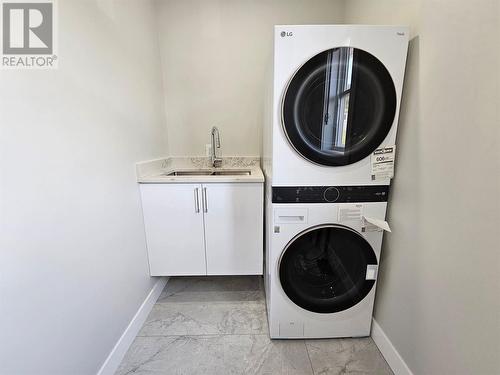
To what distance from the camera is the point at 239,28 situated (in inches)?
70.4

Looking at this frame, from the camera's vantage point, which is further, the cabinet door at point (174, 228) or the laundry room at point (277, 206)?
the cabinet door at point (174, 228)

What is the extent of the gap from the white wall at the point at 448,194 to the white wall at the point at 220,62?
3.22 feet

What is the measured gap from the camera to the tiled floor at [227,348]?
3.78ft

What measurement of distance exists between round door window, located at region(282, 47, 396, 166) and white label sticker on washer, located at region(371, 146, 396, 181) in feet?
0.16

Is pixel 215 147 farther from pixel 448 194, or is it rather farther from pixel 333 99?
pixel 448 194

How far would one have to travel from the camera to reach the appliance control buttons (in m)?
1.09

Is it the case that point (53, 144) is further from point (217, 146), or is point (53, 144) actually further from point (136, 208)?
point (217, 146)

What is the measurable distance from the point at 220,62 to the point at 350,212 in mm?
1684

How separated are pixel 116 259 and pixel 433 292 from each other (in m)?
1.58

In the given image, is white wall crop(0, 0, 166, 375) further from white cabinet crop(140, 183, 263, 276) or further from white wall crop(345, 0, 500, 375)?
white wall crop(345, 0, 500, 375)

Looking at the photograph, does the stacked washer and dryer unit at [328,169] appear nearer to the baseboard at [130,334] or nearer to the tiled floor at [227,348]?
the tiled floor at [227,348]

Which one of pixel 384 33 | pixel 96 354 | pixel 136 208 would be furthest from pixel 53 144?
pixel 384 33

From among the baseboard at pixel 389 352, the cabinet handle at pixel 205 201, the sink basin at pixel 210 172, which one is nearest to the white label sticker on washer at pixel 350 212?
the baseboard at pixel 389 352

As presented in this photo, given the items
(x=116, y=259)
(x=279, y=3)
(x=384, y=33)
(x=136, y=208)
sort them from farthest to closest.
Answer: (x=279, y=3) < (x=136, y=208) < (x=116, y=259) < (x=384, y=33)
